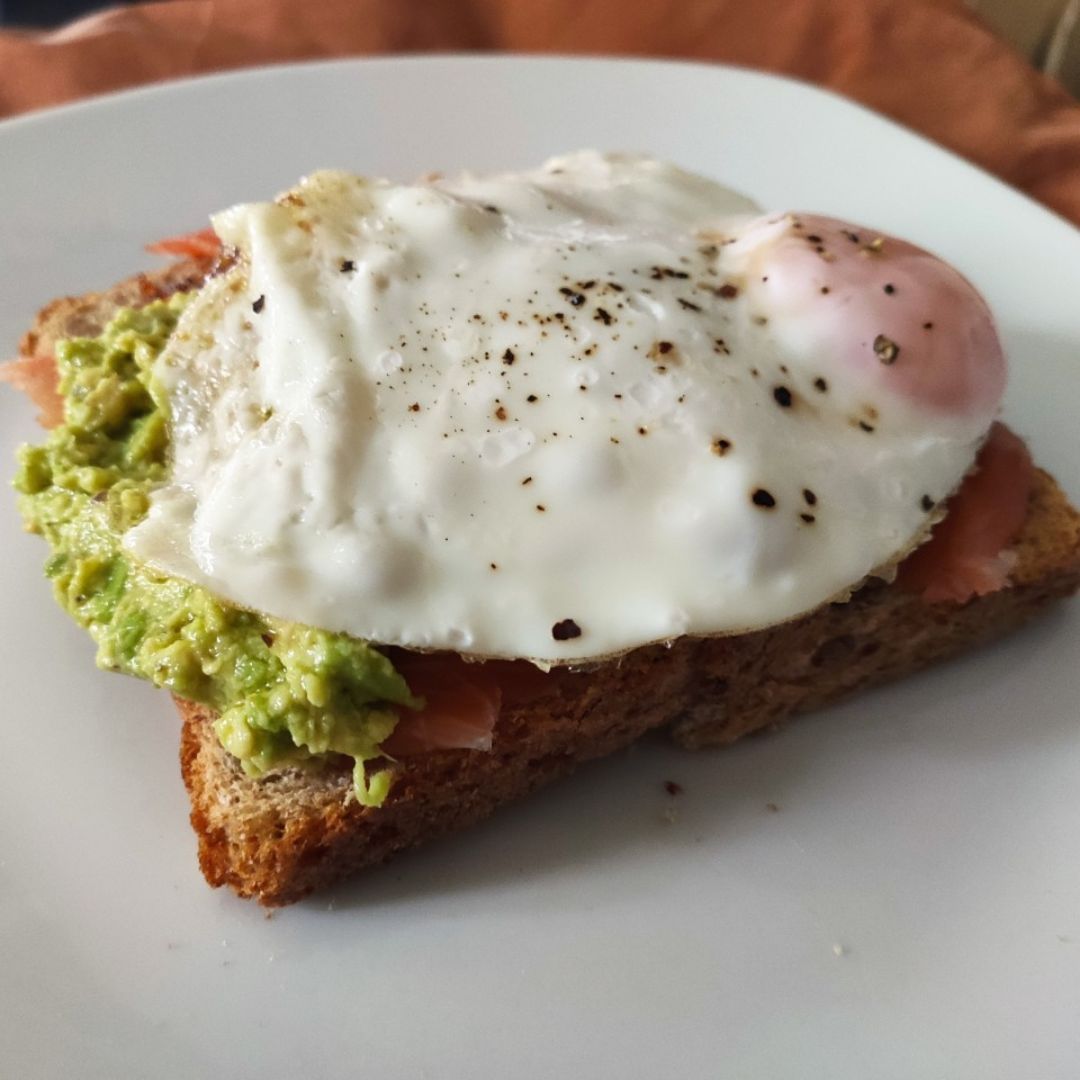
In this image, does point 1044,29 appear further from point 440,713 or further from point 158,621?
point 158,621

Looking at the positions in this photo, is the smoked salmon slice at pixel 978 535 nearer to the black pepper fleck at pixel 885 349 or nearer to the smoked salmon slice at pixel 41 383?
Result: the black pepper fleck at pixel 885 349

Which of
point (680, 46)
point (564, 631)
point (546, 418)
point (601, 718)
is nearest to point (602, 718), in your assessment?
point (601, 718)

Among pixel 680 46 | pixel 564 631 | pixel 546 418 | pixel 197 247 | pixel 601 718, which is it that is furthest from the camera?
pixel 680 46

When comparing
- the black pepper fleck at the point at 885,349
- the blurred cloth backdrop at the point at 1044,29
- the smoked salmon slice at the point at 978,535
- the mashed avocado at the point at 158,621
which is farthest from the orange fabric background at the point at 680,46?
the black pepper fleck at the point at 885,349

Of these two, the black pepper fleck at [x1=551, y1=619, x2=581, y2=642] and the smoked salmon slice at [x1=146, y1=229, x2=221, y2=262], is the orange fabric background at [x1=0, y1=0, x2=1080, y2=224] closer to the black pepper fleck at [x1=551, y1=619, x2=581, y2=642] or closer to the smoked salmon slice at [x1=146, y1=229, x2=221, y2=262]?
the smoked salmon slice at [x1=146, y1=229, x2=221, y2=262]

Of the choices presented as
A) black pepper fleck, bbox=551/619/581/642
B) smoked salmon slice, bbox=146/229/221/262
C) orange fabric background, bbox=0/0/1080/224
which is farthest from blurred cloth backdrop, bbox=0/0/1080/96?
black pepper fleck, bbox=551/619/581/642

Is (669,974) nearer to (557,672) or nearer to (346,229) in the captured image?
(557,672)
